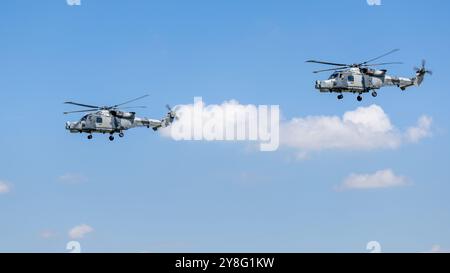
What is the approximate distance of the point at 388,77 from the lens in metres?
118

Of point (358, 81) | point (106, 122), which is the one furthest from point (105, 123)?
point (358, 81)

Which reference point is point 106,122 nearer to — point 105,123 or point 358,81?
point 105,123
